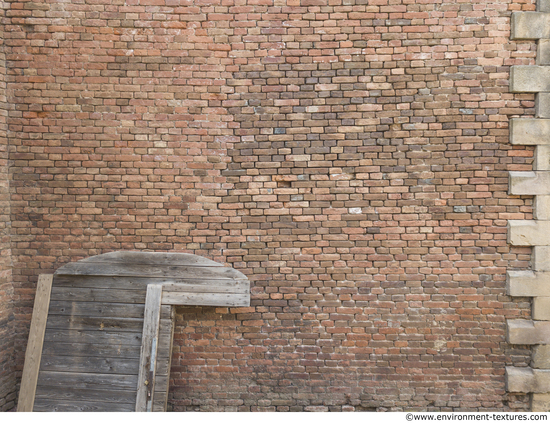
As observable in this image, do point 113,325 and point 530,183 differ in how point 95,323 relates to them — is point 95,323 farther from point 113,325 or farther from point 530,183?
point 530,183

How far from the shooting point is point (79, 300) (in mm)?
3848

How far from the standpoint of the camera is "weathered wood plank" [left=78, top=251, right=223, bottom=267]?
387 centimetres

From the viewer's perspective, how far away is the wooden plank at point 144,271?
385cm

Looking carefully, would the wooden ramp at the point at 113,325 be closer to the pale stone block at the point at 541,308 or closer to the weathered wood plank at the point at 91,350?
the weathered wood plank at the point at 91,350

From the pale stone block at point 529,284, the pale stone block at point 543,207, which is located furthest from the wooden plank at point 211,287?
the pale stone block at point 543,207

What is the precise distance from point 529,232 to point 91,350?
4958mm

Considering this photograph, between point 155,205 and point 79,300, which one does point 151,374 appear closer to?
point 79,300

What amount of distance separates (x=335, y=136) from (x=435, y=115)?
3.70 ft

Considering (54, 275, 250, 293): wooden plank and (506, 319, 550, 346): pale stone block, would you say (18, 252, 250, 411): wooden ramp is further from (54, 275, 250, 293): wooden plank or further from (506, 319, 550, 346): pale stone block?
(506, 319, 550, 346): pale stone block

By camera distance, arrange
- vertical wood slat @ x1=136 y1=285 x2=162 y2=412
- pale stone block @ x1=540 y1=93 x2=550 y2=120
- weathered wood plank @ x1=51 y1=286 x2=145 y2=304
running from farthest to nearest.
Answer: weathered wood plank @ x1=51 y1=286 x2=145 y2=304 → pale stone block @ x1=540 y1=93 x2=550 y2=120 → vertical wood slat @ x1=136 y1=285 x2=162 y2=412

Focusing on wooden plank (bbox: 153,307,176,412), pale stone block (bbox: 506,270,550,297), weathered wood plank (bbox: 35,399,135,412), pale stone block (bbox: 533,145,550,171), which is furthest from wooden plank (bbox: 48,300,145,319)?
pale stone block (bbox: 533,145,550,171)

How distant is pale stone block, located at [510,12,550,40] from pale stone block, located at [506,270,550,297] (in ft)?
8.48

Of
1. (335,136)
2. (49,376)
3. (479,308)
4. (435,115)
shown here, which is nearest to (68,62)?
(335,136)

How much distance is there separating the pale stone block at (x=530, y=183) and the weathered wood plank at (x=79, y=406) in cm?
474
